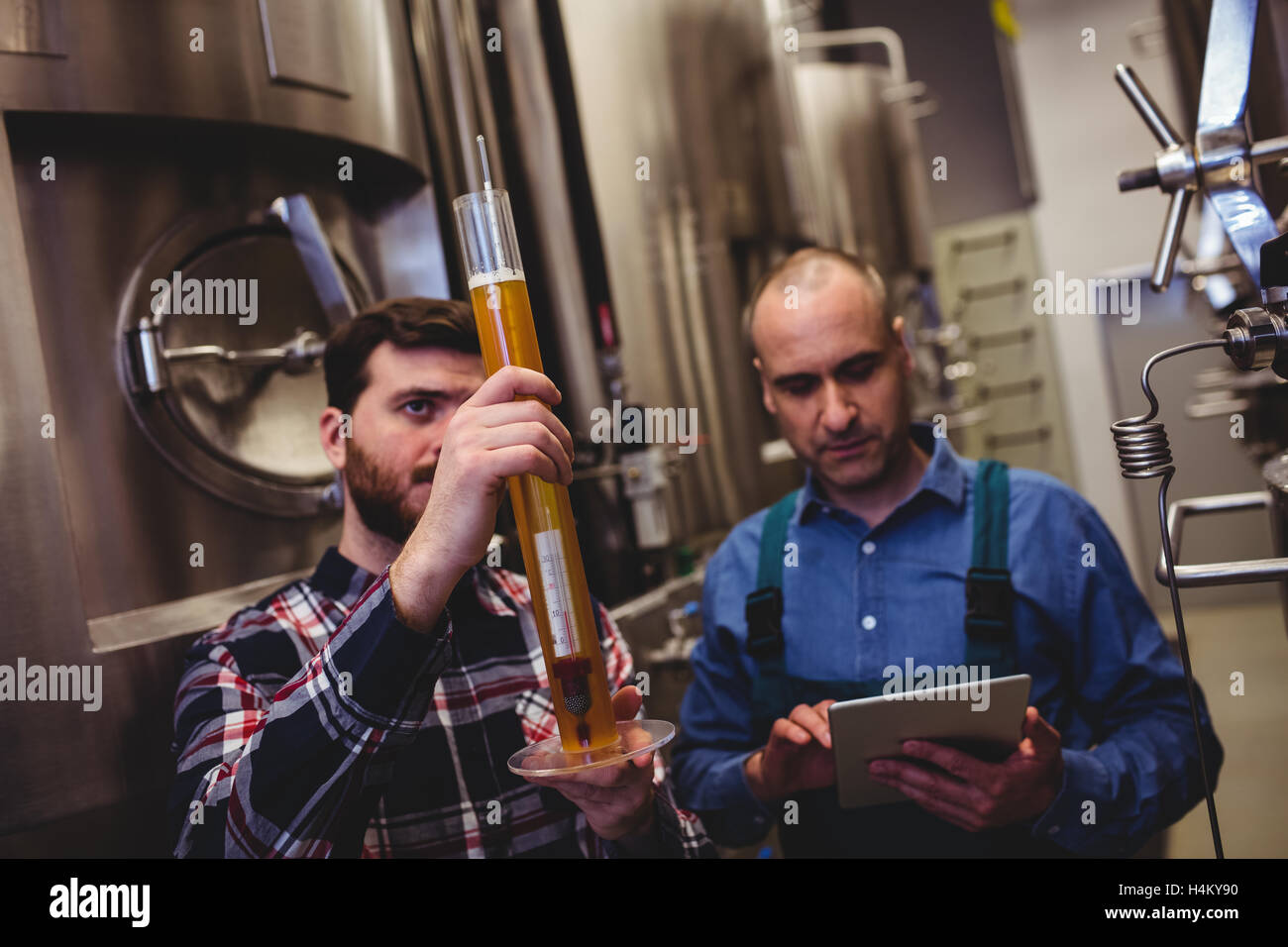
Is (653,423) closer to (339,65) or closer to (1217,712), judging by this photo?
(339,65)

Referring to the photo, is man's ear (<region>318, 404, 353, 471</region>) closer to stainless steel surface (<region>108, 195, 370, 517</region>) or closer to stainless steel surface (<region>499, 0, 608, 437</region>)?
stainless steel surface (<region>108, 195, 370, 517</region>)

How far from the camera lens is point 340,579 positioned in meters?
1.24

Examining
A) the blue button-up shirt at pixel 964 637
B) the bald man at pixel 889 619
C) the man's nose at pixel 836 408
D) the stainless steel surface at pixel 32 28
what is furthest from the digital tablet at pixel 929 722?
the stainless steel surface at pixel 32 28

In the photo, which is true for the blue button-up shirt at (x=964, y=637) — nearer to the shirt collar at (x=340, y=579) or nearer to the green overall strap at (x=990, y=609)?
the green overall strap at (x=990, y=609)

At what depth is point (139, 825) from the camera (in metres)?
1.19

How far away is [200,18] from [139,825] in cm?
101

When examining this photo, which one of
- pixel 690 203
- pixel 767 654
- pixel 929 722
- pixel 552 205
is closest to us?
pixel 929 722

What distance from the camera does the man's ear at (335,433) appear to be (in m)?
1.26

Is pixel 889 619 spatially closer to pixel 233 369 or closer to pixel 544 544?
pixel 544 544

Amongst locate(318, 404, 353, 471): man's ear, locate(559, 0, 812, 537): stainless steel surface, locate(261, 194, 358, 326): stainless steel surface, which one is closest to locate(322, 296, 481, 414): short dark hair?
locate(318, 404, 353, 471): man's ear

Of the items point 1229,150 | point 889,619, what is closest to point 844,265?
point 889,619

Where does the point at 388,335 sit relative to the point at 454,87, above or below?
below

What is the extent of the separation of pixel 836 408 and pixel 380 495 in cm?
70

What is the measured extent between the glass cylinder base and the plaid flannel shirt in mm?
130
